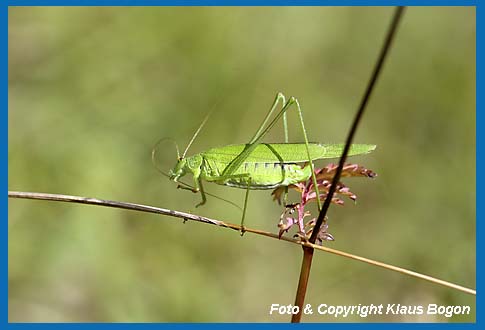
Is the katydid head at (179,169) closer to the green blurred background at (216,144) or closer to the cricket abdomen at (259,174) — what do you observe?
the cricket abdomen at (259,174)

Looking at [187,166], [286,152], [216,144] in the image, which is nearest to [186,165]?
[187,166]

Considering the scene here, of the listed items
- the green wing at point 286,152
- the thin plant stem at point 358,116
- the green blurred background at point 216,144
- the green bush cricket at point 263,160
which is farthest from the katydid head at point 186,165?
the thin plant stem at point 358,116

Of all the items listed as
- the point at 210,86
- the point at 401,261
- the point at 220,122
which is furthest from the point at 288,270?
the point at 210,86

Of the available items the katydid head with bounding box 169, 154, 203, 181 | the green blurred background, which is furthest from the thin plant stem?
the green blurred background

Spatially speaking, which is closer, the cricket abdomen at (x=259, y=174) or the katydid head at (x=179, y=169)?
the cricket abdomen at (x=259, y=174)

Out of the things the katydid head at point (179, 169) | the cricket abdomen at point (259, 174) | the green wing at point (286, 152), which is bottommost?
the katydid head at point (179, 169)

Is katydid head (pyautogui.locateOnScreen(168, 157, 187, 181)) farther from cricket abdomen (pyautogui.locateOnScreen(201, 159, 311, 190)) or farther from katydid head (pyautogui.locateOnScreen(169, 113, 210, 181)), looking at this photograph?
cricket abdomen (pyautogui.locateOnScreen(201, 159, 311, 190))

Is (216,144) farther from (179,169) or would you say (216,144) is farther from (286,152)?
(286,152)

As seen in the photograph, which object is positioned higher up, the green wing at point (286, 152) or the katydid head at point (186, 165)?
the green wing at point (286, 152)
